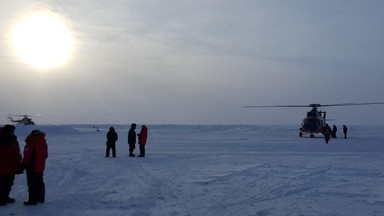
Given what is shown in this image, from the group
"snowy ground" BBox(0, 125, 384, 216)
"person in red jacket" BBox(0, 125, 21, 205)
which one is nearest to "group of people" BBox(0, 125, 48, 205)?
"person in red jacket" BBox(0, 125, 21, 205)

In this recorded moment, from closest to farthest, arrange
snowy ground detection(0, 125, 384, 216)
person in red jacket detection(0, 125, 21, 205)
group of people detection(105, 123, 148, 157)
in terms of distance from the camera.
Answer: snowy ground detection(0, 125, 384, 216), person in red jacket detection(0, 125, 21, 205), group of people detection(105, 123, 148, 157)

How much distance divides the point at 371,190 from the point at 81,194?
257 inches

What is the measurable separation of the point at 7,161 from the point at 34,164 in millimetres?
525

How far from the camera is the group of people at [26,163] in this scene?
8.70 meters

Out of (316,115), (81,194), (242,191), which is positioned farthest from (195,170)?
(316,115)

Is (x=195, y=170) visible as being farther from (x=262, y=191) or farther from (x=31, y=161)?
(x=31, y=161)

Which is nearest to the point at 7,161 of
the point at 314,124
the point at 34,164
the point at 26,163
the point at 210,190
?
the point at 26,163

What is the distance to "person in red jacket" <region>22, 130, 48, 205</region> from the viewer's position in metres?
8.70

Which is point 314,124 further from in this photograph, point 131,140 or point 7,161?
point 7,161

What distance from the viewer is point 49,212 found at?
26.2 ft

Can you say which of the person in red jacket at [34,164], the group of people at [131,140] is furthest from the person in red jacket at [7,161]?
the group of people at [131,140]

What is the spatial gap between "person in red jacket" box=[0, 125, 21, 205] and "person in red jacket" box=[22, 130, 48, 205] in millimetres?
230

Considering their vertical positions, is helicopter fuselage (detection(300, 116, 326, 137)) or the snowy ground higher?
helicopter fuselage (detection(300, 116, 326, 137))

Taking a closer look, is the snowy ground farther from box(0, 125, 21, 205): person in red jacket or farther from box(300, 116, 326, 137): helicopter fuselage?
box(300, 116, 326, 137): helicopter fuselage
